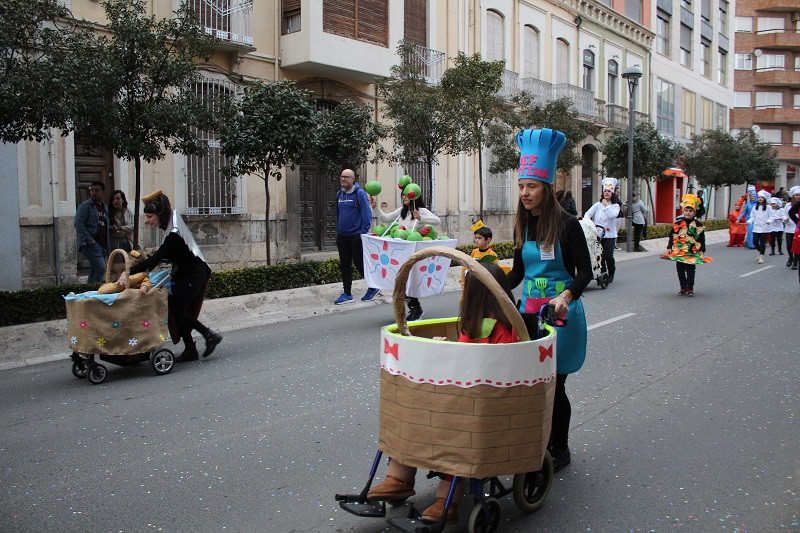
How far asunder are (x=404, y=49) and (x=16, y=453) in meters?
14.7

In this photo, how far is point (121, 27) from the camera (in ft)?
32.5

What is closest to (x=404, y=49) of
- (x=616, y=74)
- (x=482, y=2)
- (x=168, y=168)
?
(x=168, y=168)

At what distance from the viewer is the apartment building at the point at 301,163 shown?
13.1m

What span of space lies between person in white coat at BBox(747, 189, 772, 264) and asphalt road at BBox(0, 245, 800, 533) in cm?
1073

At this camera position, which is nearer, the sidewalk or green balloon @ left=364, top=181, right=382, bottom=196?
the sidewalk

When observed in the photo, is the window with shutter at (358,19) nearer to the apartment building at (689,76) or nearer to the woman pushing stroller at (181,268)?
the woman pushing stroller at (181,268)

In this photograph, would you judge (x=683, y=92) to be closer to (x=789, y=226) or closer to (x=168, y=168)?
(x=789, y=226)

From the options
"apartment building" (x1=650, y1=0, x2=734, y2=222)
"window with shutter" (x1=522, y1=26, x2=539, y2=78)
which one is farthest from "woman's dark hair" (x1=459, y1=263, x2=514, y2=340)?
"apartment building" (x1=650, y1=0, x2=734, y2=222)

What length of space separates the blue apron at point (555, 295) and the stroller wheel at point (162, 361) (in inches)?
165

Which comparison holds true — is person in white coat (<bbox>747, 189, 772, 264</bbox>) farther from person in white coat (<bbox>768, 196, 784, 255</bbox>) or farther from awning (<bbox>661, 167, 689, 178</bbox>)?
awning (<bbox>661, 167, 689, 178</bbox>)

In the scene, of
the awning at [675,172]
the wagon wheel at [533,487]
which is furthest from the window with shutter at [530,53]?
the wagon wheel at [533,487]

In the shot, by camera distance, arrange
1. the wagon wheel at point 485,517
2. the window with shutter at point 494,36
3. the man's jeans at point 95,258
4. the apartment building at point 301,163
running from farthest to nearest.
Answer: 1. the window with shutter at point 494,36
2. the apartment building at point 301,163
3. the man's jeans at point 95,258
4. the wagon wheel at point 485,517

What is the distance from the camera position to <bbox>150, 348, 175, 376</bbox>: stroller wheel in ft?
23.2

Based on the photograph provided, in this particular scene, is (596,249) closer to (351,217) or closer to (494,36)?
(351,217)
